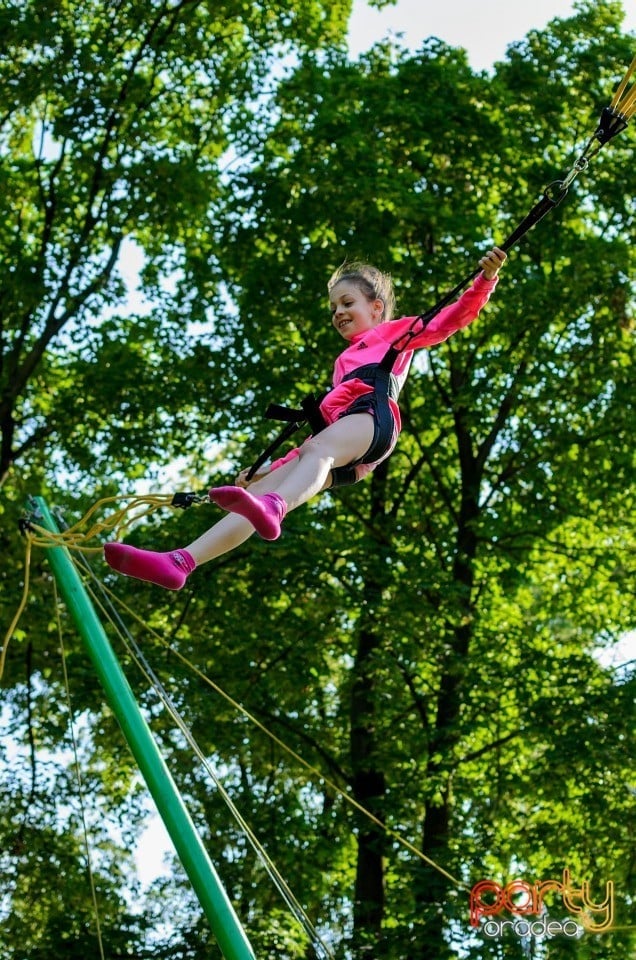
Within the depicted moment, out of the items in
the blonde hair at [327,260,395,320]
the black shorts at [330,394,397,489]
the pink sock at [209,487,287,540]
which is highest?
the blonde hair at [327,260,395,320]

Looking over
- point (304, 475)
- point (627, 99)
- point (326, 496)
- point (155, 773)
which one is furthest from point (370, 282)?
point (326, 496)

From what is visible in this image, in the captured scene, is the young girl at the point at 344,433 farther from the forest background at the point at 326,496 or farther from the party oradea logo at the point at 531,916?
the forest background at the point at 326,496

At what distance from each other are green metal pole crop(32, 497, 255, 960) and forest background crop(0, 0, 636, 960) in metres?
4.13

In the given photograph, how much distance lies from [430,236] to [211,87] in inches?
118

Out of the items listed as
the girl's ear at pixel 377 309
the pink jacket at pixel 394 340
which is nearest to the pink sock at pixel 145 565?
the pink jacket at pixel 394 340

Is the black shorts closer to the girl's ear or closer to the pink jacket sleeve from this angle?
the pink jacket sleeve

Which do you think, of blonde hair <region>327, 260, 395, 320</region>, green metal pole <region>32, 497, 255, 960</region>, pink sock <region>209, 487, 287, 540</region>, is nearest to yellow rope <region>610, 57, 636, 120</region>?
blonde hair <region>327, 260, 395, 320</region>

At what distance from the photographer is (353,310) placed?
498 cm

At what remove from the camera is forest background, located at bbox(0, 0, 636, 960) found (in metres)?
10.8

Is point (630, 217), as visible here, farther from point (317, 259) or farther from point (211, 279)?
Result: point (211, 279)

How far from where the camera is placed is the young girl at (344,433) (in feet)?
13.6

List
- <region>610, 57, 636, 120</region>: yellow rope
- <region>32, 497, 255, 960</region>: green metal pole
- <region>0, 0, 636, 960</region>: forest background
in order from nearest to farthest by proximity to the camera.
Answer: <region>610, 57, 636, 120</region>: yellow rope → <region>32, 497, 255, 960</region>: green metal pole → <region>0, 0, 636, 960</region>: forest background

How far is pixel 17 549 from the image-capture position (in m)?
12.3

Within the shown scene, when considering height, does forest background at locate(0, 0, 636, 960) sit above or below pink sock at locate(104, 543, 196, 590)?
above
